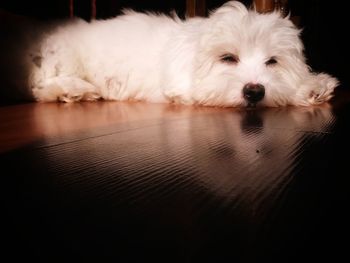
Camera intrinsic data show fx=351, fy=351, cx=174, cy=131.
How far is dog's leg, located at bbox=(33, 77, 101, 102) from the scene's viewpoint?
1.67 meters

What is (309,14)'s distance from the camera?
2.67m

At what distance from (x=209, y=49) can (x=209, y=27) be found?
9 centimetres

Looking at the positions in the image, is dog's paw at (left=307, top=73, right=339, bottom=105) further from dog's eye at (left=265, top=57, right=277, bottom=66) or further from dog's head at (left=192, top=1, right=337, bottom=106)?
dog's eye at (left=265, top=57, right=277, bottom=66)

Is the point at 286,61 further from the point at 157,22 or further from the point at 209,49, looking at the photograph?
the point at 157,22

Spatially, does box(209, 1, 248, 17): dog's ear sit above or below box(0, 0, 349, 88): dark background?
below

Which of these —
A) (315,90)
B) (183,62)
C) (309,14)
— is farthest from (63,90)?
(309,14)

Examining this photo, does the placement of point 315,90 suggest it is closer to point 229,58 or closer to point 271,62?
point 271,62

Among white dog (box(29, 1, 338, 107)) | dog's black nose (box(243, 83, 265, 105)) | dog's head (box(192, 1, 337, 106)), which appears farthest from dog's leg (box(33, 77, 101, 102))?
dog's black nose (box(243, 83, 265, 105))

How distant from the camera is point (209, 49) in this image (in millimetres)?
1469

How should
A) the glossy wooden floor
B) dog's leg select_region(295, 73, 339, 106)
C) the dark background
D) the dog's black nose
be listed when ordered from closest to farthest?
the glossy wooden floor < the dog's black nose < dog's leg select_region(295, 73, 339, 106) < the dark background

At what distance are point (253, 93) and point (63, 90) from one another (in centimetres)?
89

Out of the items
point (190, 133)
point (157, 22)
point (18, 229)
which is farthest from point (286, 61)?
point (18, 229)

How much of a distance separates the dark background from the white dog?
1.82ft

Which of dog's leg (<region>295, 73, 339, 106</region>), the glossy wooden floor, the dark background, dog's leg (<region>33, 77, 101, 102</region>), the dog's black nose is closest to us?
the glossy wooden floor
